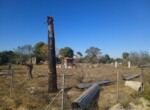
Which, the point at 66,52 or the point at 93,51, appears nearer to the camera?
the point at 66,52

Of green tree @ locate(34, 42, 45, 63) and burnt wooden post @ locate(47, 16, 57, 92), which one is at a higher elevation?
green tree @ locate(34, 42, 45, 63)

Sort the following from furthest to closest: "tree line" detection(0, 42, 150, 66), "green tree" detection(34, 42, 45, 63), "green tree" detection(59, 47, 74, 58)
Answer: "green tree" detection(59, 47, 74, 58)
"green tree" detection(34, 42, 45, 63)
"tree line" detection(0, 42, 150, 66)

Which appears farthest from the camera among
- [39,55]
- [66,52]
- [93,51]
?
[93,51]

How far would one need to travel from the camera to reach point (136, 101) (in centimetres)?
936

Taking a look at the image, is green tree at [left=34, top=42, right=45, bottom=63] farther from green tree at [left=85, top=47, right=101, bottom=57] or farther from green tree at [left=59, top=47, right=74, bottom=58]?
green tree at [left=85, top=47, right=101, bottom=57]

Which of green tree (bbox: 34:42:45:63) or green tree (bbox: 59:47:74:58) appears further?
green tree (bbox: 59:47:74:58)

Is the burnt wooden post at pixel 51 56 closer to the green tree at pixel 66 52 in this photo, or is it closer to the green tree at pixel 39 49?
the green tree at pixel 39 49

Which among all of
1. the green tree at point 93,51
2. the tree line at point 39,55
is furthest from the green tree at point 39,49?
the green tree at point 93,51

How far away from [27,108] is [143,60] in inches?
2153

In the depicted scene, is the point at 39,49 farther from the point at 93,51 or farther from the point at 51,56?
the point at 51,56

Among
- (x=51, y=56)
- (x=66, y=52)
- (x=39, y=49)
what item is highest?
(x=39, y=49)

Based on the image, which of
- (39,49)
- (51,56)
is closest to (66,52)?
(39,49)

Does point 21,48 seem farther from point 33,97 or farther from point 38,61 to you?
point 33,97

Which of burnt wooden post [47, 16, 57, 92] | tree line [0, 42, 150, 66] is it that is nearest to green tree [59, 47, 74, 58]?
tree line [0, 42, 150, 66]
